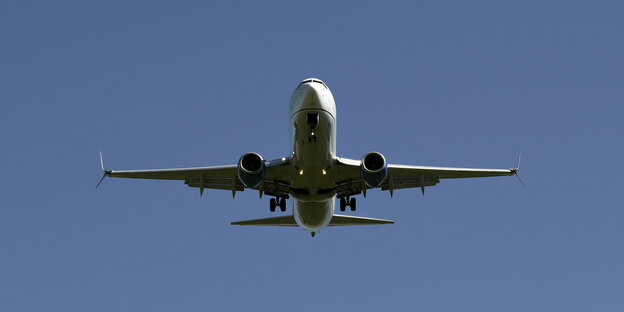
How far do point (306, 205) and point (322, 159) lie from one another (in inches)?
154

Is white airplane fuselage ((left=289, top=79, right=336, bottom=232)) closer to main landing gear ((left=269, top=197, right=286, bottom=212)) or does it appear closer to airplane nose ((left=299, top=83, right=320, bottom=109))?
airplane nose ((left=299, top=83, right=320, bottom=109))

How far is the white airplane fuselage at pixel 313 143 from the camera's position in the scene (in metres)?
31.8

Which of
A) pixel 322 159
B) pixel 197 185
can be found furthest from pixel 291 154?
pixel 197 185

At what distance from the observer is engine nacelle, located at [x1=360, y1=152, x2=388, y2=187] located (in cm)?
3250

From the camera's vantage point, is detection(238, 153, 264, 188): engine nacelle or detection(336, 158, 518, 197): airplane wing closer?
detection(238, 153, 264, 188): engine nacelle

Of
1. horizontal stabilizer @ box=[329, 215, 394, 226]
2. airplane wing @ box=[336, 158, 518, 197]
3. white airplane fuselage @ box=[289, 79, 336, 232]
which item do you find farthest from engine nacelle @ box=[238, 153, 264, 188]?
horizontal stabilizer @ box=[329, 215, 394, 226]

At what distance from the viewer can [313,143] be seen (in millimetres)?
31938

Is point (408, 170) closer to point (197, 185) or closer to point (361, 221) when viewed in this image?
point (361, 221)

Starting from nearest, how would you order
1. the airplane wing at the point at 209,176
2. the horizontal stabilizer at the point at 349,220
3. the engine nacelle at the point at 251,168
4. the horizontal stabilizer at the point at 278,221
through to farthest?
the engine nacelle at the point at 251,168 < the airplane wing at the point at 209,176 < the horizontal stabilizer at the point at 278,221 < the horizontal stabilizer at the point at 349,220

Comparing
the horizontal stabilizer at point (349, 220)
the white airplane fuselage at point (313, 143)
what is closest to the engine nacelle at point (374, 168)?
the white airplane fuselage at point (313, 143)

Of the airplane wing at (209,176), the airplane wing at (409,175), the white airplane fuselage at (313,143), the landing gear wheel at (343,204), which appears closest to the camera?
the white airplane fuselage at (313,143)

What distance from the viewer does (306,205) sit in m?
36.1

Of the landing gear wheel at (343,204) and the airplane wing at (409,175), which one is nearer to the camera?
the airplane wing at (409,175)

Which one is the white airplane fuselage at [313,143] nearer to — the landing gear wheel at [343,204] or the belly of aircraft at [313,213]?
the belly of aircraft at [313,213]
